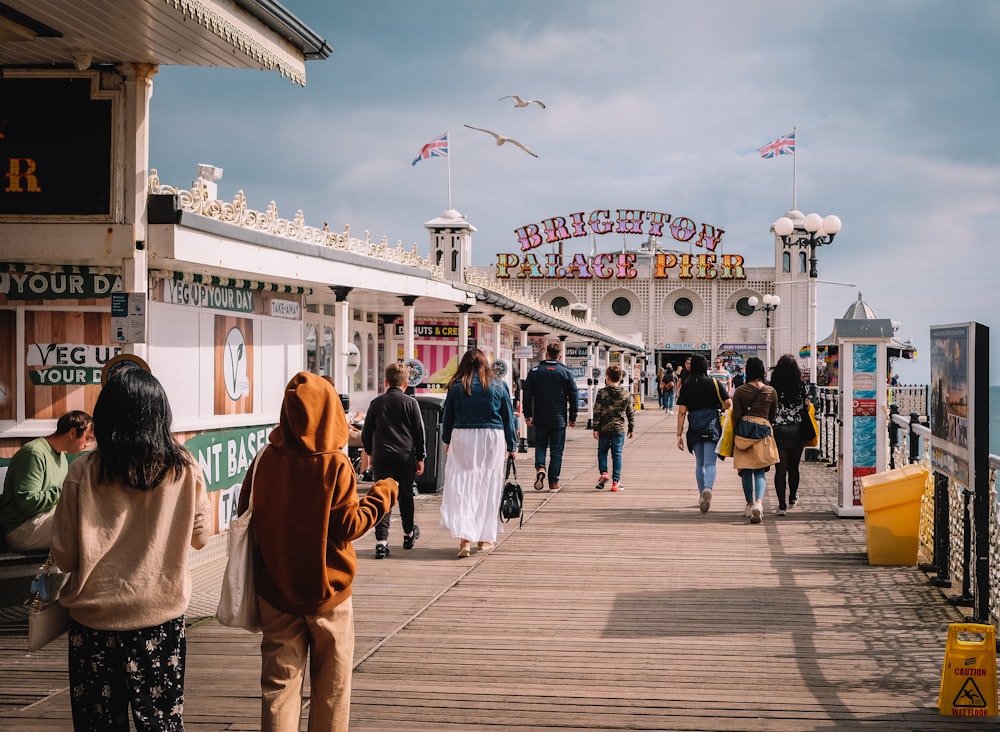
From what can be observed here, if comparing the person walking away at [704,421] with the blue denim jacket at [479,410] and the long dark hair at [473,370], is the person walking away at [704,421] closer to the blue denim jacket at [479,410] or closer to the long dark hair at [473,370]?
the blue denim jacket at [479,410]

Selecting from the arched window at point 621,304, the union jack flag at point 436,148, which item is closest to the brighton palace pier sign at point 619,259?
the arched window at point 621,304

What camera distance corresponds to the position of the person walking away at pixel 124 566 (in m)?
3.86

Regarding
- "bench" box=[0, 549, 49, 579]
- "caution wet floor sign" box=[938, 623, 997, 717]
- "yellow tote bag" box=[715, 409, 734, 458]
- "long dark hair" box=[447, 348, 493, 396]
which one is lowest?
"caution wet floor sign" box=[938, 623, 997, 717]

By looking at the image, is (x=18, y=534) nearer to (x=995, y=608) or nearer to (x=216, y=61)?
(x=216, y=61)

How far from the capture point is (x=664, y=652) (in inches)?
242

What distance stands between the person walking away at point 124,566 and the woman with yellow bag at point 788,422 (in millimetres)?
8808

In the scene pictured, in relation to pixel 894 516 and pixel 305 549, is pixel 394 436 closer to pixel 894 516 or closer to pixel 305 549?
pixel 894 516

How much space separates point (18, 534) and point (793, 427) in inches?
321

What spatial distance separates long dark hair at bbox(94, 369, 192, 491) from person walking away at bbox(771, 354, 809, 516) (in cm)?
885

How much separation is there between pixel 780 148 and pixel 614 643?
44.3 m

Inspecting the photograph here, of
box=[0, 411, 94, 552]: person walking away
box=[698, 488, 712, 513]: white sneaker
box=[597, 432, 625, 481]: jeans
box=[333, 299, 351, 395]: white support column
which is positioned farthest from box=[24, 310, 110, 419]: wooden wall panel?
box=[597, 432, 625, 481]: jeans

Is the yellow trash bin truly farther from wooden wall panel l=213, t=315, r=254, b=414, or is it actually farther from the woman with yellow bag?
wooden wall panel l=213, t=315, r=254, b=414

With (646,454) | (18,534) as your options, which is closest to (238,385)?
(18,534)

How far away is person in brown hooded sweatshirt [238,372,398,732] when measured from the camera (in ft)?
13.1
